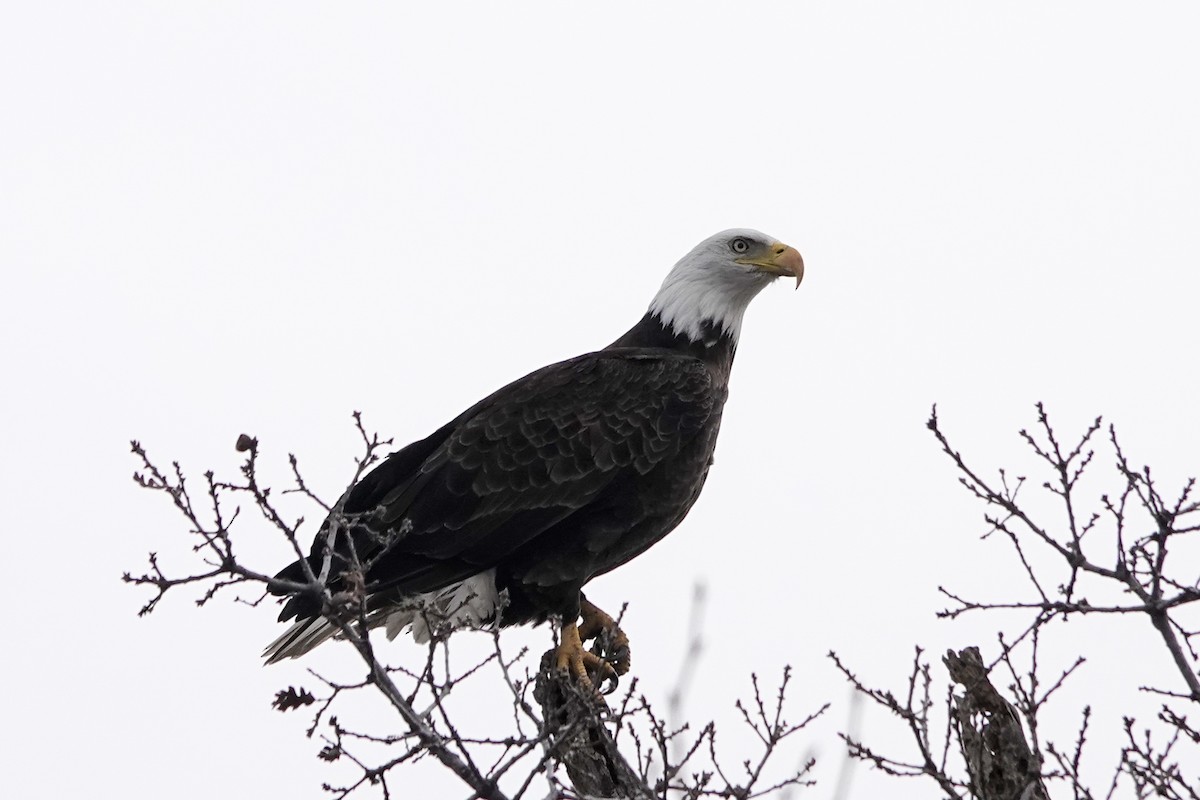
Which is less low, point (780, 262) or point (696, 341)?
point (780, 262)

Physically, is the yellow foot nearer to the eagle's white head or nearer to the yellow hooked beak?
the eagle's white head

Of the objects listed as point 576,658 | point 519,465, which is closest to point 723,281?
point 519,465

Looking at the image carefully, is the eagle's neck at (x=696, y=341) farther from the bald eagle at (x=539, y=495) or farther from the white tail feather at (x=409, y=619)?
the white tail feather at (x=409, y=619)

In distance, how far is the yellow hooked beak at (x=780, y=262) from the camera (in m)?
7.57

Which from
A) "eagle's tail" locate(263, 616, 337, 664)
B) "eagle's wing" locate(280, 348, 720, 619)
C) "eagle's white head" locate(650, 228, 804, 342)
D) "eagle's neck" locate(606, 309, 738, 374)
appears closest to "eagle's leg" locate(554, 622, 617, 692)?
"eagle's wing" locate(280, 348, 720, 619)

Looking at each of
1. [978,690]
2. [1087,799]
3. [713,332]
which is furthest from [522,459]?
[1087,799]

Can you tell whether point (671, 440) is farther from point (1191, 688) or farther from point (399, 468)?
point (1191, 688)

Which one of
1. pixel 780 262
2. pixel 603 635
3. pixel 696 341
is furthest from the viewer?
pixel 780 262

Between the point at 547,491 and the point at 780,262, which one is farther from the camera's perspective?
the point at 780,262

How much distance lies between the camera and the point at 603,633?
7020 mm

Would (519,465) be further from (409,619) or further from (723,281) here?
(723,281)

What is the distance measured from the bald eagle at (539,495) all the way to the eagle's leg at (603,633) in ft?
0.09

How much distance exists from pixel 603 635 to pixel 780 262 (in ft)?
7.03

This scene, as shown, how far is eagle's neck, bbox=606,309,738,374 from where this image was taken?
742 centimetres
